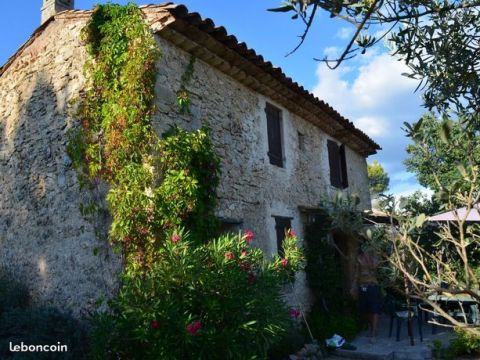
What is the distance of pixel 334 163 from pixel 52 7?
7273 mm

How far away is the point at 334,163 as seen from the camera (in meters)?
10.8

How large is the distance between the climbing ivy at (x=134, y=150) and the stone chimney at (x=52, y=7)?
5.60 ft

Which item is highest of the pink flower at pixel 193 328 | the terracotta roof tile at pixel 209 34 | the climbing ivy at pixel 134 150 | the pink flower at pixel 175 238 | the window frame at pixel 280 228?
the terracotta roof tile at pixel 209 34

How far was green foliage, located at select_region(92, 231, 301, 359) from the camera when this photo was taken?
12.2 ft

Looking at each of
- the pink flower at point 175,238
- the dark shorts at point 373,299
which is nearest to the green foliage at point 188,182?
the pink flower at point 175,238

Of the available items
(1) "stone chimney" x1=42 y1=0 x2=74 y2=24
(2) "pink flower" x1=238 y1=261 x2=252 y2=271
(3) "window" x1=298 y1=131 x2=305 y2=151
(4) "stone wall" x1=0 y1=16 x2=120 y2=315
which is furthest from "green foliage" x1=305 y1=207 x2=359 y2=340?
(1) "stone chimney" x1=42 y1=0 x2=74 y2=24

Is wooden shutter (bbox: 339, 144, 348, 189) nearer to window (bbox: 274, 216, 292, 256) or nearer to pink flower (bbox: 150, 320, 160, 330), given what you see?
window (bbox: 274, 216, 292, 256)

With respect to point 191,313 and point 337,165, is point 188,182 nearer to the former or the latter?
point 191,313

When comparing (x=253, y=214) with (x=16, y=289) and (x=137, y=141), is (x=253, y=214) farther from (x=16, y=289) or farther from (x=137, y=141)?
(x=16, y=289)

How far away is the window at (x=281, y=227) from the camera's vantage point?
25.1 ft

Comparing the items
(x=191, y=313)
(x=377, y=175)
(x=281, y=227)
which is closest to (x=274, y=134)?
(x=281, y=227)

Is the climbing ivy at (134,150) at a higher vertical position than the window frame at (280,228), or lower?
higher

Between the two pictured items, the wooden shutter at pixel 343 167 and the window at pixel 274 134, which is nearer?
the window at pixel 274 134
